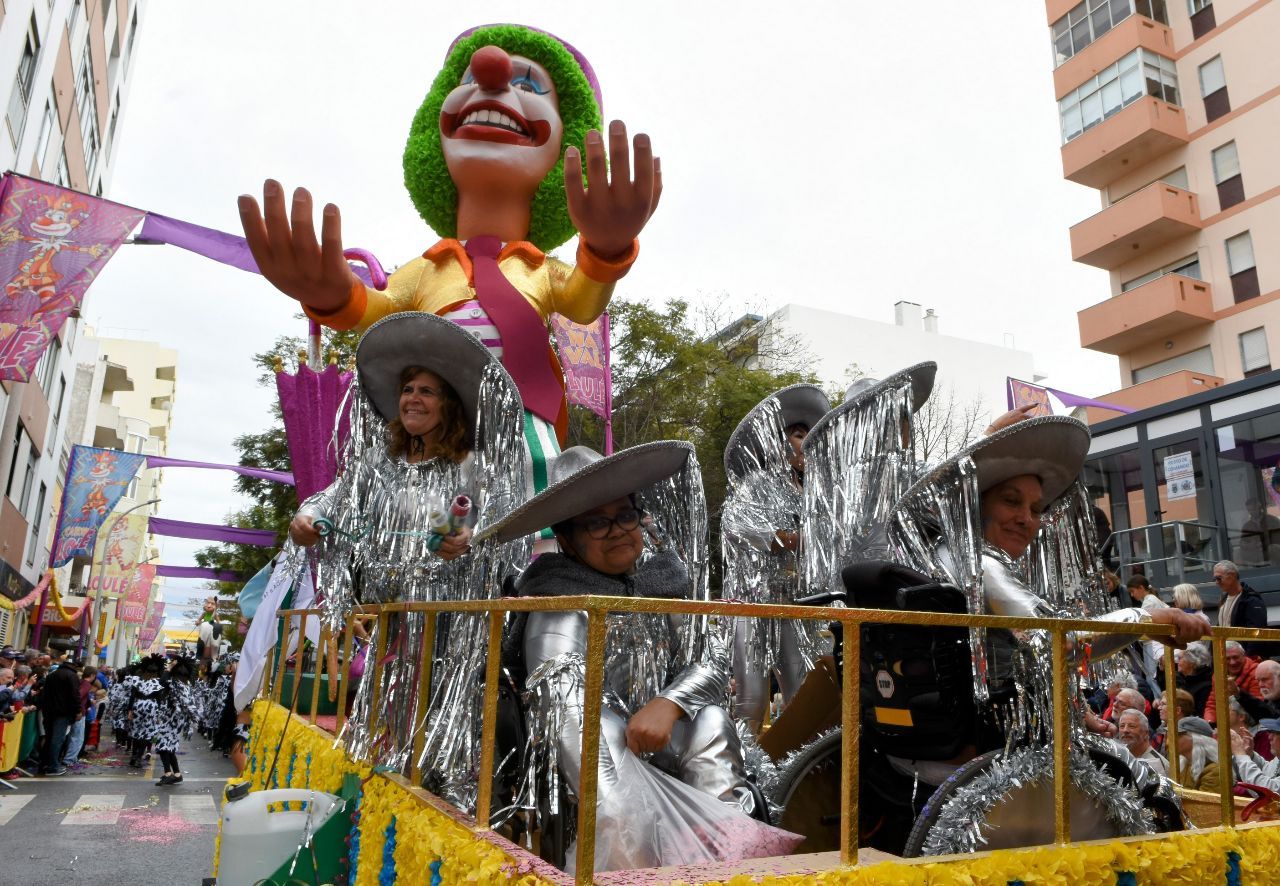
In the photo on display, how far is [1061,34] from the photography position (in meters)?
22.5

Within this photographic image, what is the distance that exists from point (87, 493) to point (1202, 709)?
1678 centimetres

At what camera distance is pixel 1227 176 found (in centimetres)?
1959

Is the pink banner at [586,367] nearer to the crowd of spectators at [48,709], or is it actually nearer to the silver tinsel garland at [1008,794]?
the silver tinsel garland at [1008,794]

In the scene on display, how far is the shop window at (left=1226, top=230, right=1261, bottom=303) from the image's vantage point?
1889 centimetres

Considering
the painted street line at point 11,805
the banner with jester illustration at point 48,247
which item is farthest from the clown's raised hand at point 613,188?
the painted street line at point 11,805

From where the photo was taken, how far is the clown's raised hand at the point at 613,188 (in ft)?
11.3

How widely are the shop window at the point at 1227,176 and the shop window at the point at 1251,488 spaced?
7.83m

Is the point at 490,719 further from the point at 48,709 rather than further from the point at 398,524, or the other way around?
the point at 48,709

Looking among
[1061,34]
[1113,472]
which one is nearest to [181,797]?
[1113,472]

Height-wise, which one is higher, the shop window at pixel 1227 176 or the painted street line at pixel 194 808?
the shop window at pixel 1227 176

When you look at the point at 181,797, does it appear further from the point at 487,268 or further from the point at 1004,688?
the point at 1004,688

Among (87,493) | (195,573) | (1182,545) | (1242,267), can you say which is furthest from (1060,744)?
(195,573)

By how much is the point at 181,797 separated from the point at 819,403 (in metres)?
7.79

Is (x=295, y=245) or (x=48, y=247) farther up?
(x=48, y=247)
